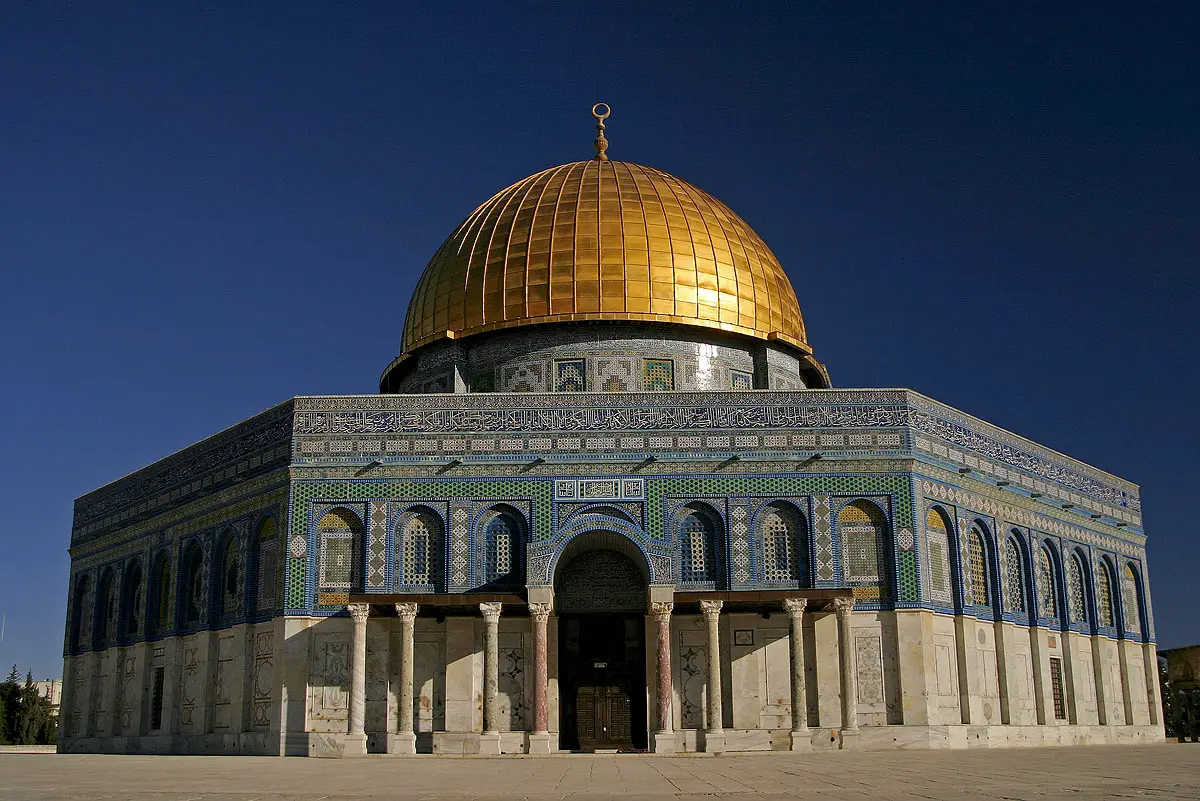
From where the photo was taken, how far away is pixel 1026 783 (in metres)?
12.7

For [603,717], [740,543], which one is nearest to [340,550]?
[603,717]

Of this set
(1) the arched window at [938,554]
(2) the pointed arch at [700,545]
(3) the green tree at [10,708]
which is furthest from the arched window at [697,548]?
(3) the green tree at [10,708]

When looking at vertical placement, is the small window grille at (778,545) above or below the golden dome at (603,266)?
below

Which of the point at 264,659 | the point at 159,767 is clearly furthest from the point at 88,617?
the point at 159,767

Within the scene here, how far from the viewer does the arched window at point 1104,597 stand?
30.7m

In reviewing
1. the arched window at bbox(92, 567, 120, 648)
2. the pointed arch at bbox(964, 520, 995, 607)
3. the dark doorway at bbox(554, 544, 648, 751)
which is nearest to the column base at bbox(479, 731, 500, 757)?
the dark doorway at bbox(554, 544, 648, 751)

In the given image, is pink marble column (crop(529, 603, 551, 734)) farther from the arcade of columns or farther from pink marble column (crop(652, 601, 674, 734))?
pink marble column (crop(652, 601, 674, 734))

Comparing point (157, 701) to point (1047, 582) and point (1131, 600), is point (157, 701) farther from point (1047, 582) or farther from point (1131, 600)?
point (1131, 600)

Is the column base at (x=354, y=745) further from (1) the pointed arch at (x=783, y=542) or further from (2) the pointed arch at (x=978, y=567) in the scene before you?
(2) the pointed arch at (x=978, y=567)

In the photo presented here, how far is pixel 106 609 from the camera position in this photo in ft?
106

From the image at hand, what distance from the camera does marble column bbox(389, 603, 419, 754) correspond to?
2341 cm

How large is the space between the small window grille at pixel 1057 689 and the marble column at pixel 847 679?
22.8ft

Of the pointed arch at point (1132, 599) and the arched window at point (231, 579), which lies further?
the pointed arch at point (1132, 599)

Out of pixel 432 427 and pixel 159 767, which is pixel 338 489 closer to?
pixel 432 427
